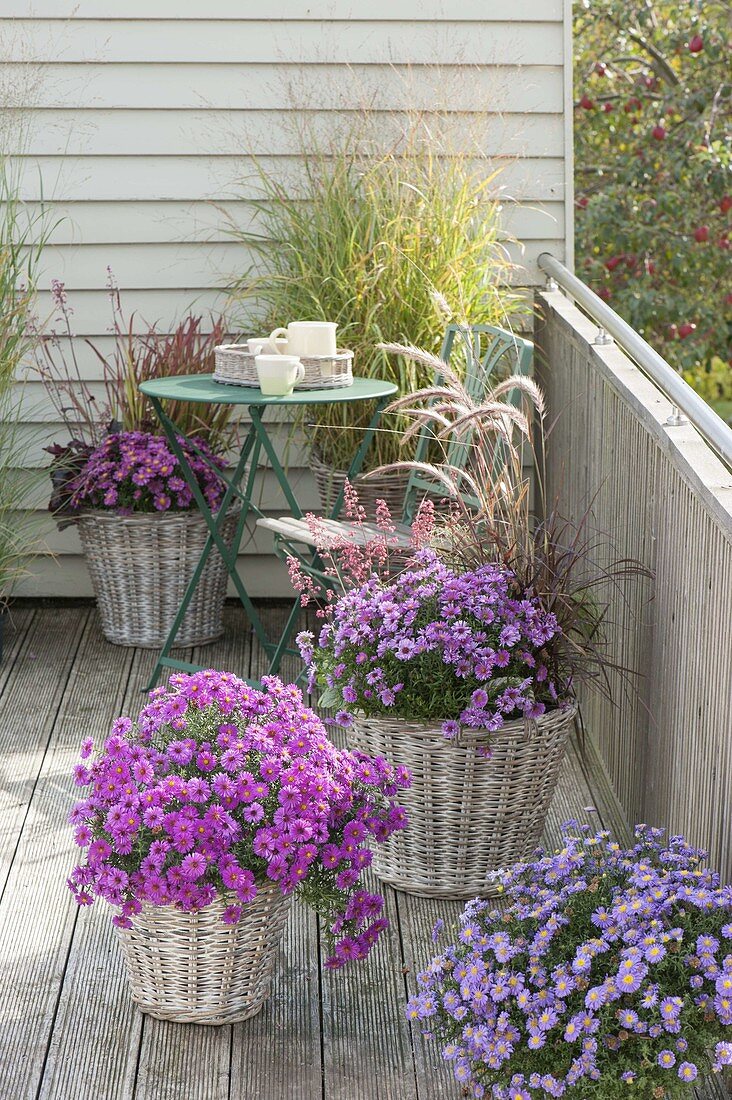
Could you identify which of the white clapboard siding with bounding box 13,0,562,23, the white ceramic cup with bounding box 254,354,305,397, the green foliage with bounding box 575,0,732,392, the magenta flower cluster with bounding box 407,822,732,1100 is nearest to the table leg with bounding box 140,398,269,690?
the white ceramic cup with bounding box 254,354,305,397

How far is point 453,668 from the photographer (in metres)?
2.57

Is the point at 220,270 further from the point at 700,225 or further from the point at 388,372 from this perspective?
the point at 700,225

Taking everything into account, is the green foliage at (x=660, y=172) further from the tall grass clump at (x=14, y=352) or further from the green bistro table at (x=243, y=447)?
the tall grass clump at (x=14, y=352)

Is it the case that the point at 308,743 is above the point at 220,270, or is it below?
below

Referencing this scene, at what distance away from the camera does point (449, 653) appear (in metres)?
2.54

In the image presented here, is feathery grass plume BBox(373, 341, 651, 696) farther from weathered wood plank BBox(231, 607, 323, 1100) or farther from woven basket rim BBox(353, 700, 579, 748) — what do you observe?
weathered wood plank BBox(231, 607, 323, 1100)

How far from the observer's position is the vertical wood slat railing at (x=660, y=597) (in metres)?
2.12

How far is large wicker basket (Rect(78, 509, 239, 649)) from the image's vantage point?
409cm

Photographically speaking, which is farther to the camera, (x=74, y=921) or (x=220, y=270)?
(x=220, y=270)

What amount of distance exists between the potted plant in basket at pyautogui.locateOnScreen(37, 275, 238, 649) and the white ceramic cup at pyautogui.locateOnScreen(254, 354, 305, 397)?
51cm

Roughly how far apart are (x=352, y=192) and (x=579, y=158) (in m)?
3.17

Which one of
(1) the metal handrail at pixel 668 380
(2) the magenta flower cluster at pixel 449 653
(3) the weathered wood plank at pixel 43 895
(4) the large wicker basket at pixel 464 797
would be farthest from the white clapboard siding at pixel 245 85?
(4) the large wicker basket at pixel 464 797

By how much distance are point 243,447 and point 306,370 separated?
1.17 ft

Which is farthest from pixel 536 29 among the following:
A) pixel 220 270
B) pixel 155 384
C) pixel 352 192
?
pixel 155 384
